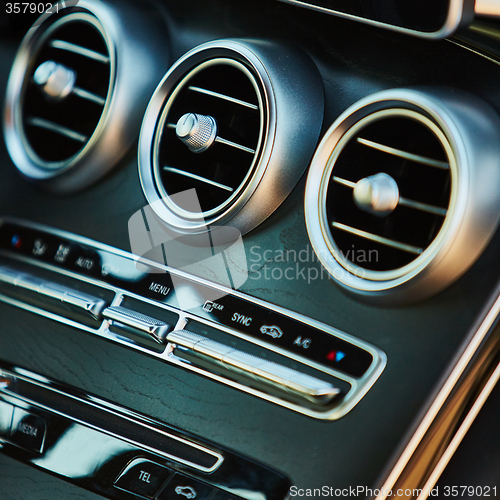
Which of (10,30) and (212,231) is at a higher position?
(10,30)

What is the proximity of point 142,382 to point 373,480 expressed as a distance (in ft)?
1.30

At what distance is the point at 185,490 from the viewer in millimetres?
824

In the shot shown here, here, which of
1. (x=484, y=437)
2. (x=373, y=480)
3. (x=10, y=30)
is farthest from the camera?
(x=10, y=30)

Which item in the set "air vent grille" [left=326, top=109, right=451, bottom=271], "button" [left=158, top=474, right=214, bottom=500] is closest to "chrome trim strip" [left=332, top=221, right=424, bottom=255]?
"air vent grille" [left=326, top=109, right=451, bottom=271]

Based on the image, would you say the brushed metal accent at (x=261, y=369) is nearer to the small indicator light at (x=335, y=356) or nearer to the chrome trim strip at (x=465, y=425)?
the small indicator light at (x=335, y=356)

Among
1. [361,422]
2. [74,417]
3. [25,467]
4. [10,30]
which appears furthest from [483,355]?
[10,30]

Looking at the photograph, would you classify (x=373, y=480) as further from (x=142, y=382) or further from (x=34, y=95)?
(x=34, y=95)

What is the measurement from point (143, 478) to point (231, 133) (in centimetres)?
57

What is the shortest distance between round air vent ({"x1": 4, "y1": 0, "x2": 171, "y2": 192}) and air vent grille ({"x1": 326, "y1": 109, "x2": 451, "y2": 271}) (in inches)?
16.7

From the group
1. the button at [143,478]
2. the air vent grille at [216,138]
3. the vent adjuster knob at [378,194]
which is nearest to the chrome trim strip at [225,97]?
the air vent grille at [216,138]

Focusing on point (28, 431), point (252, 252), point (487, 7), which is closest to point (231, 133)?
point (252, 252)

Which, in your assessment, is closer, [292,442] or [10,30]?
[292,442]

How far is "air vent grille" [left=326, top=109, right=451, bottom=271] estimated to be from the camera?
2.46ft

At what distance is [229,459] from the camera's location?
82cm
